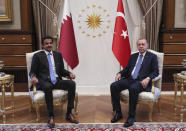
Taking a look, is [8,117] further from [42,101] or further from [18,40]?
[18,40]

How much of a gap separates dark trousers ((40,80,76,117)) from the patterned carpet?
0.79 ft

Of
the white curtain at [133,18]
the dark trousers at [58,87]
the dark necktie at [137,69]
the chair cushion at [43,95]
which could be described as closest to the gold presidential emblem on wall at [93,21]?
the white curtain at [133,18]

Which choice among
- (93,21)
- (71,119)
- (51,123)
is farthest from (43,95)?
(93,21)

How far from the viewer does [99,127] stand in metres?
2.91

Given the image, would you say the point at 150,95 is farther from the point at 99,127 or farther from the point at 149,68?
the point at 99,127

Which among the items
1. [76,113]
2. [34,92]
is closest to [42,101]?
[34,92]

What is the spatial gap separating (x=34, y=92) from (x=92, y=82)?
189 cm

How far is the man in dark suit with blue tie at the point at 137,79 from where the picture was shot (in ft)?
9.79

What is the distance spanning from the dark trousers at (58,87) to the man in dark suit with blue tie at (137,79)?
1.90 feet

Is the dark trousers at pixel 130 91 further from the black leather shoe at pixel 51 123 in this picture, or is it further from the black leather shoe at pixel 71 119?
the black leather shoe at pixel 51 123

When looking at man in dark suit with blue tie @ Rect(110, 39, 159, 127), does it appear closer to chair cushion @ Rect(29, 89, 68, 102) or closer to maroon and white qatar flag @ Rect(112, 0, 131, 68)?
maroon and white qatar flag @ Rect(112, 0, 131, 68)

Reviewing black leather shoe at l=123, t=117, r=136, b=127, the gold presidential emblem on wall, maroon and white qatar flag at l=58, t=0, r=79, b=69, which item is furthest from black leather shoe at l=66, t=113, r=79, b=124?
the gold presidential emblem on wall

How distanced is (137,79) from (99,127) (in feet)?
2.93

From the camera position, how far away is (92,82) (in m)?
4.76
